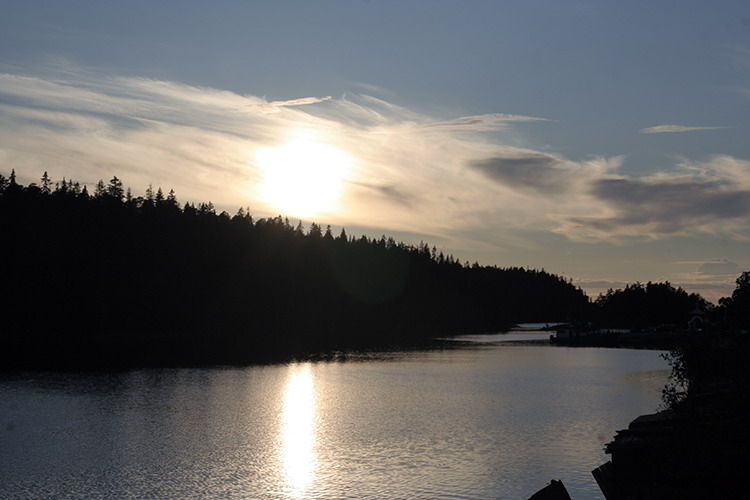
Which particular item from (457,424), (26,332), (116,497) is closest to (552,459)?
(457,424)

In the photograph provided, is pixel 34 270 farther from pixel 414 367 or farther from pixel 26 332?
pixel 414 367

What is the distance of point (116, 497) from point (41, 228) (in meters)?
144

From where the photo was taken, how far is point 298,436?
43.3 m

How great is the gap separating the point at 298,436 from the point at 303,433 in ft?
3.77

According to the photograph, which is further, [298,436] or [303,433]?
[303,433]

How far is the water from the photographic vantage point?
103 ft

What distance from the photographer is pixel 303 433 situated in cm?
4444

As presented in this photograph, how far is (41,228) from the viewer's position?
513ft

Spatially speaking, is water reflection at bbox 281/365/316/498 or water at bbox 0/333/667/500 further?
water reflection at bbox 281/365/316/498

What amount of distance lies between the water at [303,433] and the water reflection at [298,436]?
0.11 metres

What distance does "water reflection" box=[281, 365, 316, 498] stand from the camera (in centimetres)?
3249

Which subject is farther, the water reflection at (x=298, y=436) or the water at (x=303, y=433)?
the water reflection at (x=298, y=436)

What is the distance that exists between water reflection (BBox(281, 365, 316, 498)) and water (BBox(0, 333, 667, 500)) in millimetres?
→ 110

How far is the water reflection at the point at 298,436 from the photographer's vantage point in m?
32.5
